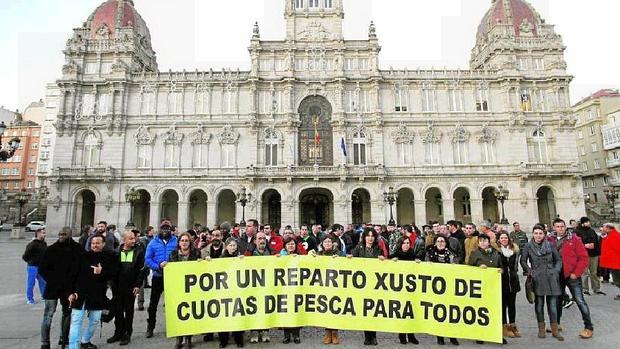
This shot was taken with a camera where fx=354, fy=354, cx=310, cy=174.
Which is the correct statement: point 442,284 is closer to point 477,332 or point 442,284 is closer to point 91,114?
point 477,332

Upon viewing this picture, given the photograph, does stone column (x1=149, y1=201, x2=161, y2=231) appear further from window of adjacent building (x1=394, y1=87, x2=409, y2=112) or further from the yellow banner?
the yellow banner

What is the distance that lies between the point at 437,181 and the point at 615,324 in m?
27.1

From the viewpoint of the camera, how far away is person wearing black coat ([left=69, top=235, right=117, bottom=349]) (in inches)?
254

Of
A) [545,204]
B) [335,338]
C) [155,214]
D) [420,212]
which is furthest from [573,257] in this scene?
[545,204]

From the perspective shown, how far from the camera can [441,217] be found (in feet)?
120

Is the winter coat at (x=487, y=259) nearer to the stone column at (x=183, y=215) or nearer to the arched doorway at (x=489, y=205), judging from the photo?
the stone column at (x=183, y=215)

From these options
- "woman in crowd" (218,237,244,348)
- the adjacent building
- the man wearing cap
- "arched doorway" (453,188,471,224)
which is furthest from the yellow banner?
the adjacent building

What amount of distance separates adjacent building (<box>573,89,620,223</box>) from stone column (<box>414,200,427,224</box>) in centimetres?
2941

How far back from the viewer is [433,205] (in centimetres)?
3750

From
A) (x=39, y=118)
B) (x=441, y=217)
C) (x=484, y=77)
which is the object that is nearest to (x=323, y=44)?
(x=484, y=77)

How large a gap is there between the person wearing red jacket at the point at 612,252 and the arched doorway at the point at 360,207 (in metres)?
24.8

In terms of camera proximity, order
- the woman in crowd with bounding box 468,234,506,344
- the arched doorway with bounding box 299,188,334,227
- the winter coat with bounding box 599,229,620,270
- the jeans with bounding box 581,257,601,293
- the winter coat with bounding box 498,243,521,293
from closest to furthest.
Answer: the woman in crowd with bounding box 468,234,506,344 → the winter coat with bounding box 498,243,521,293 → the winter coat with bounding box 599,229,620,270 → the jeans with bounding box 581,257,601,293 → the arched doorway with bounding box 299,188,334,227

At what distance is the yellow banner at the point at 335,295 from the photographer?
279 inches

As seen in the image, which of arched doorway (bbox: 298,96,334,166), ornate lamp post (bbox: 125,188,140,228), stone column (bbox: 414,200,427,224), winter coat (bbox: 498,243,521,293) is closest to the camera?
winter coat (bbox: 498,243,521,293)
